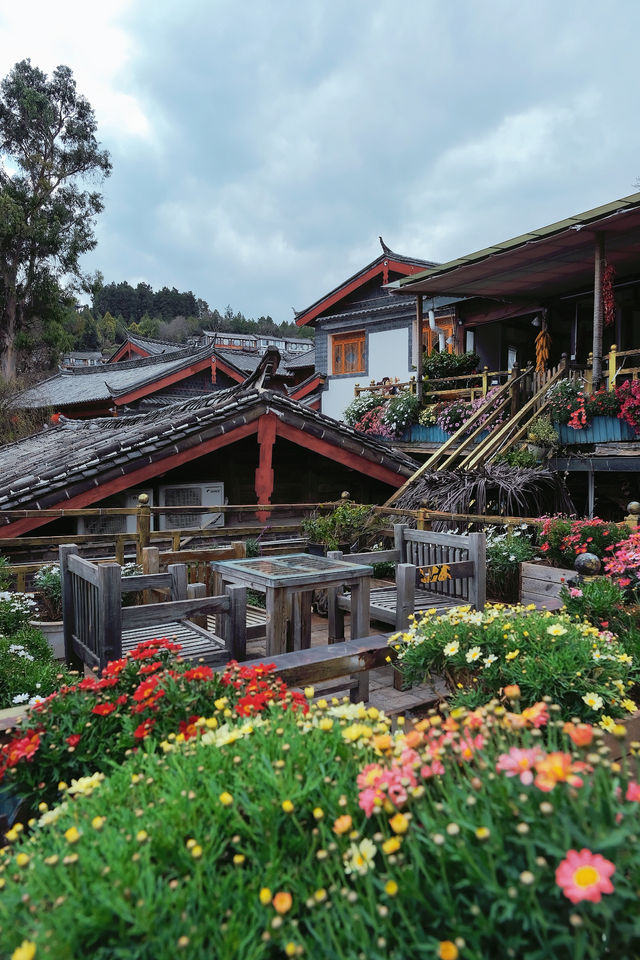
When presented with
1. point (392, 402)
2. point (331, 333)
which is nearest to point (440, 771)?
point (392, 402)

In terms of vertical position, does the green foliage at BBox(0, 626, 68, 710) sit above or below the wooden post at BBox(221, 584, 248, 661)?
below

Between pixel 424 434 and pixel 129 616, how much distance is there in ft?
31.4

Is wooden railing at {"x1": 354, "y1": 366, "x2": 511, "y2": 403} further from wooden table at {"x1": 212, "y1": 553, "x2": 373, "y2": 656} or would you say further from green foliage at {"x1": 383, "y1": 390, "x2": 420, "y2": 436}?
wooden table at {"x1": 212, "y1": 553, "x2": 373, "y2": 656}

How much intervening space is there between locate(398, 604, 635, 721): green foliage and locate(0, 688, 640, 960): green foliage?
1092 mm

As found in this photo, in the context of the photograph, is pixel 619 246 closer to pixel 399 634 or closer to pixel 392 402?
pixel 392 402

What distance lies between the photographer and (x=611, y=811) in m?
1.25

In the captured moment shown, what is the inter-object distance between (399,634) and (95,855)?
2213 mm

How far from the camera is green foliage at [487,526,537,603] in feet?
20.4

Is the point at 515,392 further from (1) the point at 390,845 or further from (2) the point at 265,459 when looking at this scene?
(1) the point at 390,845

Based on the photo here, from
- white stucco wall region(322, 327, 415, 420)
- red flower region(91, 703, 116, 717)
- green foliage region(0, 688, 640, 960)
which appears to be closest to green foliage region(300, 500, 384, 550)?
red flower region(91, 703, 116, 717)

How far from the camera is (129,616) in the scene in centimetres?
407

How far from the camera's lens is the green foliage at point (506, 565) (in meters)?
6.23

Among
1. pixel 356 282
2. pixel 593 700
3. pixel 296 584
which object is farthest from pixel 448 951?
pixel 356 282

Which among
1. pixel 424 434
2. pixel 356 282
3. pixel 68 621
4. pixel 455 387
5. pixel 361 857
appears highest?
pixel 356 282
